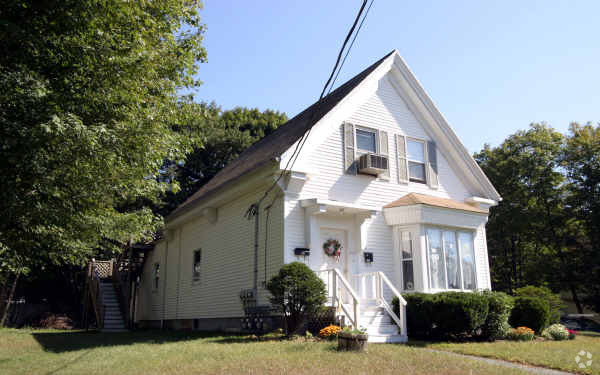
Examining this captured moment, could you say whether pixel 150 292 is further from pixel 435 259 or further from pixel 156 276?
pixel 435 259

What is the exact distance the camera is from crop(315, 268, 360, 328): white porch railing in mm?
11055

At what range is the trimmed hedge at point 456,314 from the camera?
37.0 feet

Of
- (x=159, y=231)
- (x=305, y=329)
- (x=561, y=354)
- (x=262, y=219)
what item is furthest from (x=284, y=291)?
(x=159, y=231)

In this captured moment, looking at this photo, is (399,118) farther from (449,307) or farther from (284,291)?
(284,291)

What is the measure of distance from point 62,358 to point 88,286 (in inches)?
536

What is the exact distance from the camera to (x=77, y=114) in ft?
30.1

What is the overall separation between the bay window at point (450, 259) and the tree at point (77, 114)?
7.76 m

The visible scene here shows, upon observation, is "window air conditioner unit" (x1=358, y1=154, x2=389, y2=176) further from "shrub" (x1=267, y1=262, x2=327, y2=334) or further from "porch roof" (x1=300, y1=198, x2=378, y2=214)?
"shrub" (x1=267, y1=262, x2=327, y2=334)

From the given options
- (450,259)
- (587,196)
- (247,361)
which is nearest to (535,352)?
(450,259)

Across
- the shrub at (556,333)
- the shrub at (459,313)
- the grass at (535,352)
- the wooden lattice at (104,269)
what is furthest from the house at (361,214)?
the wooden lattice at (104,269)

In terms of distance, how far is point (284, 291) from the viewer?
10.6 metres

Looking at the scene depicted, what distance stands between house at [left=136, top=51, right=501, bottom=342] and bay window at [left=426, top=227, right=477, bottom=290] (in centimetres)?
3

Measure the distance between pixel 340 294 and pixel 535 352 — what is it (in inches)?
179

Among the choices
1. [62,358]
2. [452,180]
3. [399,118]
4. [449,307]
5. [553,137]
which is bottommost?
[62,358]
